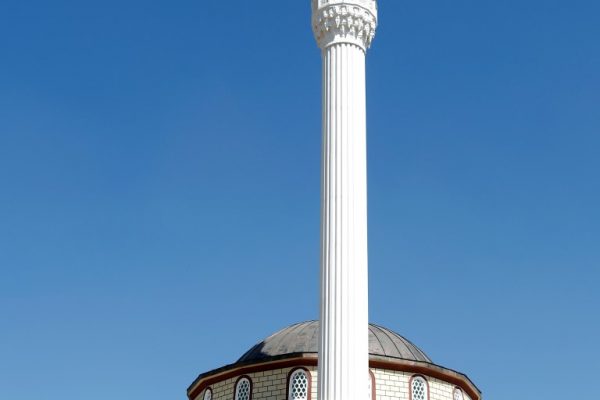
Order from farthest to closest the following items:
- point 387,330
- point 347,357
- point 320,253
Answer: point 387,330, point 320,253, point 347,357

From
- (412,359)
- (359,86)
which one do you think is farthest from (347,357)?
(412,359)

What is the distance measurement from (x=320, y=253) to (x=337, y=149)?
202 cm

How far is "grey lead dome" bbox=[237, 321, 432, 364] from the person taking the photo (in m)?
23.8

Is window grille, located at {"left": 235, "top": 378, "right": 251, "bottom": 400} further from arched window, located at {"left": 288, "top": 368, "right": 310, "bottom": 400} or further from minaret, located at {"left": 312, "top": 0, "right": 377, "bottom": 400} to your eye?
minaret, located at {"left": 312, "top": 0, "right": 377, "bottom": 400}

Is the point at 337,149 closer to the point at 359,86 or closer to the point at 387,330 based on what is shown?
the point at 359,86

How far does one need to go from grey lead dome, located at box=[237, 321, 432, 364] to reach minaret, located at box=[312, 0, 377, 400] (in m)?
5.99

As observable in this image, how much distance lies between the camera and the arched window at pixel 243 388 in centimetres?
2328

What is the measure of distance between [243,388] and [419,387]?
13.5 feet

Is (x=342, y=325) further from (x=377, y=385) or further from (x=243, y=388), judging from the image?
(x=243, y=388)

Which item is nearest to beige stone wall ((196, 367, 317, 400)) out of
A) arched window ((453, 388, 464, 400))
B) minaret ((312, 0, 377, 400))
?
arched window ((453, 388, 464, 400))

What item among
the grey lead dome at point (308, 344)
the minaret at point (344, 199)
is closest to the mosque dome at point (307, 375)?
the grey lead dome at point (308, 344)

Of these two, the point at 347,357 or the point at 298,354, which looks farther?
the point at 298,354

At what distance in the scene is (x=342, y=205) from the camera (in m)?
18.0

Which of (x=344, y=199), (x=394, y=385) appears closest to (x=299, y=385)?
(x=394, y=385)
